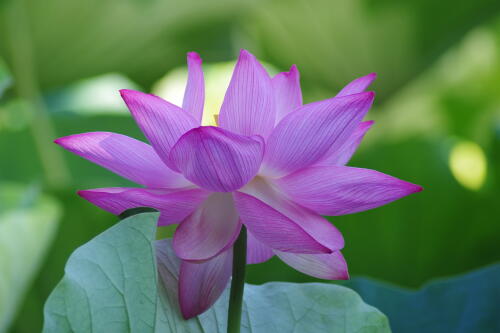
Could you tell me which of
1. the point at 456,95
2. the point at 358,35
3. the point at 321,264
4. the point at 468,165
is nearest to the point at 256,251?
the point at 321,264

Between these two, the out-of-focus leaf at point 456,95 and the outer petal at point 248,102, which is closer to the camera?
the outer petal at point 248,102

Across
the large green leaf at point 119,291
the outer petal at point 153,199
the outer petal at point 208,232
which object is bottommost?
the large green leaf at point 119,291

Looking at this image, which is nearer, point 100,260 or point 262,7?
point 100,260

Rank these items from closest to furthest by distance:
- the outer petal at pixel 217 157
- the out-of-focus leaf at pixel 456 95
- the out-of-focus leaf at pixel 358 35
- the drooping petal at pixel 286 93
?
the outer petal at pixel 217 157 → the drooping petal at pixel 286 93 → the out-of-focus leaf at pixel 358 35 → the out-of-focus leaf at pixel 456 95

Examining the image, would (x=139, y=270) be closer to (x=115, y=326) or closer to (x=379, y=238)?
(x=115, y=326)

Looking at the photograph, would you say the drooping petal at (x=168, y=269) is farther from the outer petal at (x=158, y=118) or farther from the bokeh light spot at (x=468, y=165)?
the bokeh light spot at (x=468, y=165)

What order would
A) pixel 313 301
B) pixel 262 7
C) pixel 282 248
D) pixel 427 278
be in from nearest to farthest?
1. pixel 282 248
2. pixel 313 301
3. pixel 427 278
4. pixel 262 7

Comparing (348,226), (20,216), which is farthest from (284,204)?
(348,226)

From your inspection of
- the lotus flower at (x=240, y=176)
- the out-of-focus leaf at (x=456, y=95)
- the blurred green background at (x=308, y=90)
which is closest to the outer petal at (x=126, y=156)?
the lotus flower at (x=240, y=176)
